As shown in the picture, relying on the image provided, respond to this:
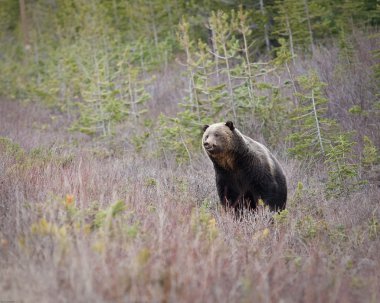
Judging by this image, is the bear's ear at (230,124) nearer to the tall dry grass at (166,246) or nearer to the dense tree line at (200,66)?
the tall dry grass at (166,246)

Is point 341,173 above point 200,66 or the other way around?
the other way around

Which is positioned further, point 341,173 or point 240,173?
point 341,173

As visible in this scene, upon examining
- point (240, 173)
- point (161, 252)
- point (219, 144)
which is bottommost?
point (161, 252)

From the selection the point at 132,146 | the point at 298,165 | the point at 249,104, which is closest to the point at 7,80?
the point at 132,146

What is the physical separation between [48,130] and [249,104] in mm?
8622

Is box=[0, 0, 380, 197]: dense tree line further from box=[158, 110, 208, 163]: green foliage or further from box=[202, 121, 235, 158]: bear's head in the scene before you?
box=[202, 121, 235, 158]: bear's head

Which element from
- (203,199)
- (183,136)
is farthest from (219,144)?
(183,136)

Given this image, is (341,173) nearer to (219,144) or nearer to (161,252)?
(219,144)

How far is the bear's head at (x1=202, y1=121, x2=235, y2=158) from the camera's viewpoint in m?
6.21

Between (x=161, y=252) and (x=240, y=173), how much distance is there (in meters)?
3.15

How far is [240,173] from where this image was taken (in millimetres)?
6383

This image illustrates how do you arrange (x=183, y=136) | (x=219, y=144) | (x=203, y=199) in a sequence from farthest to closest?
1. (x=183, y=136)
2. (x=203, y=199)
3. (x=219, y=144)

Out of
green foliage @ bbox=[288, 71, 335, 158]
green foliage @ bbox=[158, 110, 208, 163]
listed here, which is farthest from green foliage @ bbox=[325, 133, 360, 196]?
green foliage @ bbox=[158, 110, 208, 163]

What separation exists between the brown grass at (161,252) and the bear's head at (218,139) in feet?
2.69
